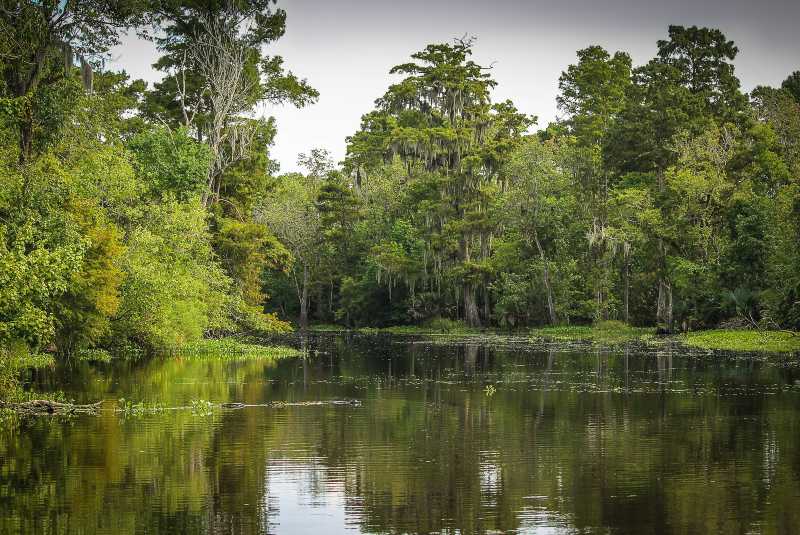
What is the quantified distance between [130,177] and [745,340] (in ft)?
92.2

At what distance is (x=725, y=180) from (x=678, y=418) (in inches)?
1423

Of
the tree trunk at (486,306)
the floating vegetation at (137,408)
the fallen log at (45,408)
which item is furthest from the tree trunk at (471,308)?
the fallen log at (45,408)

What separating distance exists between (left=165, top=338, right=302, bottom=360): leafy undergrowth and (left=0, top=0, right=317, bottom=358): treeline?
838 mm

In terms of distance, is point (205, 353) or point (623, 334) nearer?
point (205, 353)

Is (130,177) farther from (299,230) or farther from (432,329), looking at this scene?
(299,230)

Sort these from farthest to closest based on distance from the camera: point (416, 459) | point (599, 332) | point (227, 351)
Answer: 1. point (599, 332)
2. point (227, 351)
3. point (416, 459)

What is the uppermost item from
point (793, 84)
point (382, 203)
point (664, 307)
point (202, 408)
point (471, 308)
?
point (793, 84)

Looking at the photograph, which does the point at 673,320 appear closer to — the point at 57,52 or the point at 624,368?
the point at 624,368

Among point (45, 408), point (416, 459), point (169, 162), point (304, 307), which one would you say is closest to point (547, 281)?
point (304, 307)

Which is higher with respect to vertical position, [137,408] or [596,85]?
[596,85]

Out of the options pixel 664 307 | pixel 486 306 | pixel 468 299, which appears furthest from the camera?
pixel 486 306

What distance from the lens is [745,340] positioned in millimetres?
45562

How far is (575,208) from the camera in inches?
2525

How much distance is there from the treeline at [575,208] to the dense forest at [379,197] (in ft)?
0.57
